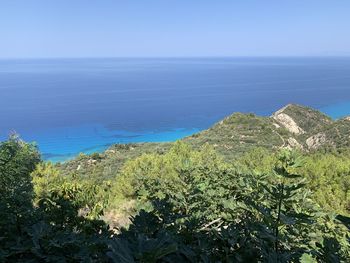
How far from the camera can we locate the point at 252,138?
40.1 meters

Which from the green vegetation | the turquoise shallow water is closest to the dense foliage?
the green vegetation

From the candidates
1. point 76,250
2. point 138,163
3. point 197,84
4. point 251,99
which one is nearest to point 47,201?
point 76,250

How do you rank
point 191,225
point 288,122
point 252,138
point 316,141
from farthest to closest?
point 288,122
point 252,138
point 316,141
point 191,225

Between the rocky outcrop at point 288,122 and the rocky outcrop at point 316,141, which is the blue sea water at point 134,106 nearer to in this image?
the rocky outcrop at point 288,122

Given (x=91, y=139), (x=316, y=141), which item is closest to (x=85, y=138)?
(x=91, y=139)

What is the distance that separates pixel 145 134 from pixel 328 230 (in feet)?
203

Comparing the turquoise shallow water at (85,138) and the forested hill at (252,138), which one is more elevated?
the turquoise shallow water at (85,138)

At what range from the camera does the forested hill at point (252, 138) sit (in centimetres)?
3178

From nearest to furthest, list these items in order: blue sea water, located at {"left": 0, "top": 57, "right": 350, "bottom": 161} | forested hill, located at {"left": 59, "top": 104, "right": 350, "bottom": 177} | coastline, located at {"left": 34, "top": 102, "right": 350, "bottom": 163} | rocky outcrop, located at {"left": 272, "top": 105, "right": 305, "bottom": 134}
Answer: forested hill, located at {"left": 59, "top": 104, "right": 350, "bottom": 177}
rocky outcrop, located at {"left": 272, "top": 105, "right": 305, "bottom": 134}
coastline, located at {"left": 34, "top": 102, "right": 350, "bottom": 163}
blue sea water, located at {"left": 0, "top": 57, "right": 350, "bottom": 161}

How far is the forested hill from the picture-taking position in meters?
31.8

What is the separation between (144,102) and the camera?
93188 mm

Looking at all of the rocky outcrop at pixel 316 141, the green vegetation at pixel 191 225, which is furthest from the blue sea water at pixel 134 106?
the green vegetation at pixel 191 225

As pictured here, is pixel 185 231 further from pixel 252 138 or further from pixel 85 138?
pixel 85 138

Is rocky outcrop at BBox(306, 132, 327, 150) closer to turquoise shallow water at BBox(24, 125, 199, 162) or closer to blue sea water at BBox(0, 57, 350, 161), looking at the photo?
turquoise shallow water at BBox(24, 125, 199, 162)
